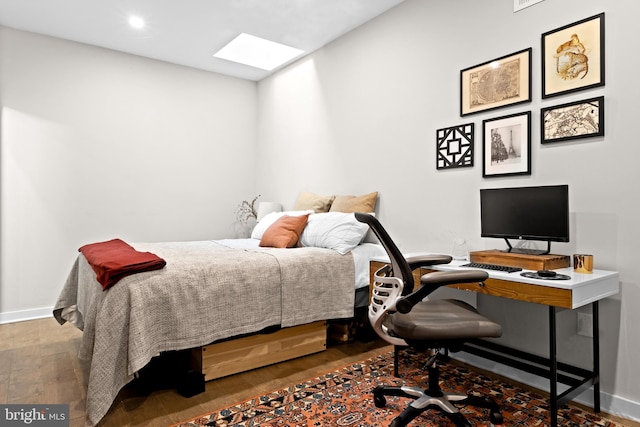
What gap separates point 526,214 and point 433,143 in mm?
988

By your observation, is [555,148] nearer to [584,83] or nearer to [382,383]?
[584,83]

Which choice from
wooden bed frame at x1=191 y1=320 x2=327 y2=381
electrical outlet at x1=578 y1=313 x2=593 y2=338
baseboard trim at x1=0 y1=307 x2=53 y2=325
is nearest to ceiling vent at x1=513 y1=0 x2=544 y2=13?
electrical outlet at x1=578 y1=313 x2=593 y2=338

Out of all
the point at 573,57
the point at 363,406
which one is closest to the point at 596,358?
the point at 363,406

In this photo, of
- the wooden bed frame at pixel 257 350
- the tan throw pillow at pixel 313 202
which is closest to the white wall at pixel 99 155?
the tan throw pillow at pixel 313 202

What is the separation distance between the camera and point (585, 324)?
215 centimetres

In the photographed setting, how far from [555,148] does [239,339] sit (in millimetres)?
2281

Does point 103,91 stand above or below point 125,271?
above

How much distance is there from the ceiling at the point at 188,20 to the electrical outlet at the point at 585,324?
273 cm

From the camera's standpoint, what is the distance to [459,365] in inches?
105

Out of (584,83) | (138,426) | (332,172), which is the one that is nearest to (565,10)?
(584,83)

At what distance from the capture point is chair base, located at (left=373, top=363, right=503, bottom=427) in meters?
1.74

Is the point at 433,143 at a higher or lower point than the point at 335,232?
higher

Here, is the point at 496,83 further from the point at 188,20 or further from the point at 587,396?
the point at 188,20

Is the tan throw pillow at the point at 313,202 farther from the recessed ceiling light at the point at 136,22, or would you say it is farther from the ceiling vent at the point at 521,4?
the recessed ceiling light at the point at 136,22
